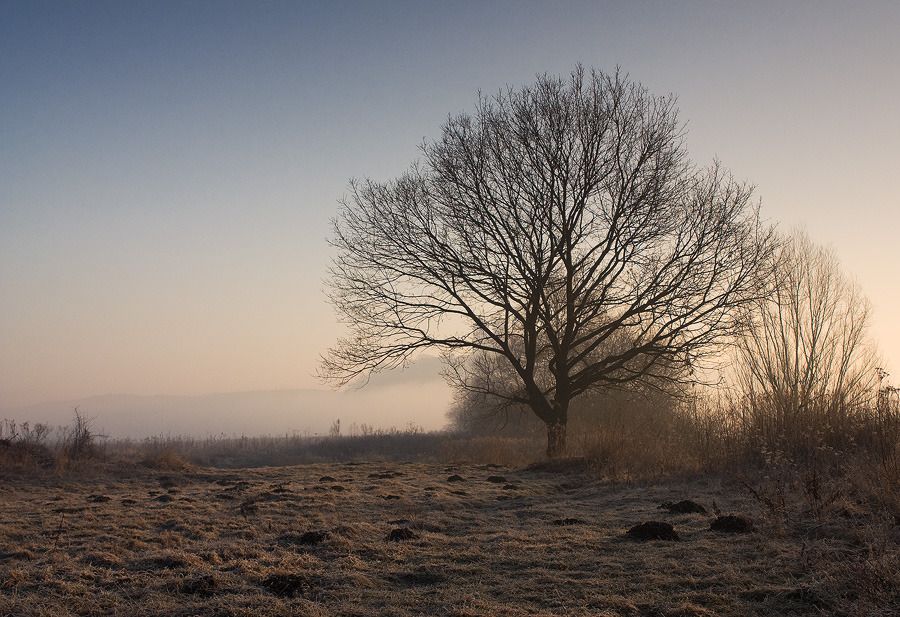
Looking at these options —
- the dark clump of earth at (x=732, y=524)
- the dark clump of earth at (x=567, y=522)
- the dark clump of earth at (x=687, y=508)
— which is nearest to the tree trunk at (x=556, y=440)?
the dark clump of earth at (x=687, y=508)

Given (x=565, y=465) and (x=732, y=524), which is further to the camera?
(x=565, y=465)

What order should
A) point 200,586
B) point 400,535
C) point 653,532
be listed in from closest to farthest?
point 200,586, point 653,532, point 400,535

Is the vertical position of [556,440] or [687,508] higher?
[556,440]

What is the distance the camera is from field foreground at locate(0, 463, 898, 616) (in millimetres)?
4613

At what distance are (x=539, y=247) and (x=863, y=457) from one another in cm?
1040

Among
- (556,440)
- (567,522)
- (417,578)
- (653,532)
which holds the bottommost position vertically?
(417,578)

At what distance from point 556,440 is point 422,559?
12485 mm

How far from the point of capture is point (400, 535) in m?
7.01

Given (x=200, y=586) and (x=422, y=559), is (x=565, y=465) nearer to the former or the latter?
(x=422, y=559)

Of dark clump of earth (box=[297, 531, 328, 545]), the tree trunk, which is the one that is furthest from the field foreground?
the tree trunk

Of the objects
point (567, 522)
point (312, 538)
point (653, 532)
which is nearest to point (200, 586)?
point (312, 538)

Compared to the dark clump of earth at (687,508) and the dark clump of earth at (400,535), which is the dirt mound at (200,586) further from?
the dark clump of earth at (687,508)

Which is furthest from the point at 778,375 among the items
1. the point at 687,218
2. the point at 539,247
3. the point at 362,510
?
the point at 362,510

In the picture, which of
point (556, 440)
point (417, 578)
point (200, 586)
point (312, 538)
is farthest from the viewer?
point (556, 440)
